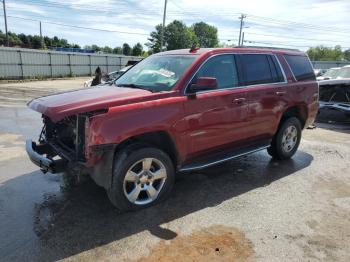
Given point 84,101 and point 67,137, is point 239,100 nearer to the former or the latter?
point 84,101

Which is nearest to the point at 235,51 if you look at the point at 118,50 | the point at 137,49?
the point at 137,49

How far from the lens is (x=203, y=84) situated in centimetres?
439

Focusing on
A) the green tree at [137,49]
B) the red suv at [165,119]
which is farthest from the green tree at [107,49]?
the red suv at [165,119]

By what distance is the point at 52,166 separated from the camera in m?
3.99

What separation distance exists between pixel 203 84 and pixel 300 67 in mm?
2979

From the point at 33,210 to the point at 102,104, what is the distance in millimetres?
1631

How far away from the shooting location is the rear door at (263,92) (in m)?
5.40

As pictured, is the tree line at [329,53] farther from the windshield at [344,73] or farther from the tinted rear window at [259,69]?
the tinted rear window at [259,69]

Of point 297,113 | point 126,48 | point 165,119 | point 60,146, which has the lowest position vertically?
point 60,146

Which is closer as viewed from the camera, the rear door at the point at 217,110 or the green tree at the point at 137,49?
the rear door at the point at 217,110

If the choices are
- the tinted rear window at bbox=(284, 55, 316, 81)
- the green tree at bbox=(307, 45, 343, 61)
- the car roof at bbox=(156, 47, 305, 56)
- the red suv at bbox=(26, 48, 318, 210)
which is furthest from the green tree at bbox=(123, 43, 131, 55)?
the red suv at bbox=(26, 48, 318, 210)

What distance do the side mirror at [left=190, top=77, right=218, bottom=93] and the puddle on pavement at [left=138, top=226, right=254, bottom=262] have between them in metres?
1.77

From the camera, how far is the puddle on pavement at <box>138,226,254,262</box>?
338 centimetres

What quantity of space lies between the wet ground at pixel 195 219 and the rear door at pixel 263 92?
0.77 m
